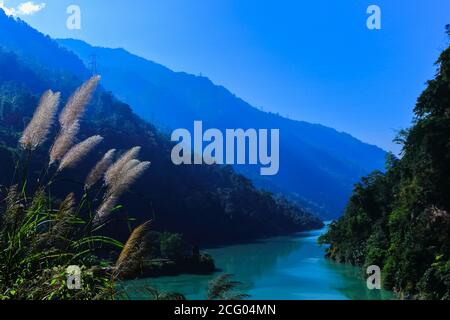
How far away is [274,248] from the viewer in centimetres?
4806

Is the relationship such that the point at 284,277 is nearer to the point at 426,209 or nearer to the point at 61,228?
the point at 426,209

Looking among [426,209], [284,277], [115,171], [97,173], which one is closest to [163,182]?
[284,277]

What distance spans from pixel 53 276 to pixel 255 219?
Answer: 6273cm

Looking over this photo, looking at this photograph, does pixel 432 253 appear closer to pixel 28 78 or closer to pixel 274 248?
pixel 274 248

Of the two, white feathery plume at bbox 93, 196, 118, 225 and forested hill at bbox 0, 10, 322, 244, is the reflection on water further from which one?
white feathery plume at bbox 93, 196, 118, 225

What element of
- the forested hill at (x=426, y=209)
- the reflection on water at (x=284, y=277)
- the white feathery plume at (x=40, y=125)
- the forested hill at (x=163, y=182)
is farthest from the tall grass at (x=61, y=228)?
the forested hill at (x=163, y=182)

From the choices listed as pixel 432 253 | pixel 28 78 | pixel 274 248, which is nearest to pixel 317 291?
pixel 432 253

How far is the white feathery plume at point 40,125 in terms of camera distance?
257 centimetres

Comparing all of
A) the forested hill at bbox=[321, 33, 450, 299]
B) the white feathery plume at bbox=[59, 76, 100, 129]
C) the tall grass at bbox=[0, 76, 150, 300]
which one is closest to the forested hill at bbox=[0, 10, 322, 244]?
the forested hill at bbox=[321, 33, 450, 299]

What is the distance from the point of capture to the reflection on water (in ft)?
72.6

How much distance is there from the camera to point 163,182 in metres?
53.8

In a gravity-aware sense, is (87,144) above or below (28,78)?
below

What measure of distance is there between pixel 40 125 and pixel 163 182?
2027 inches

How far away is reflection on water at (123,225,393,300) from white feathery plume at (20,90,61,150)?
11.0m
